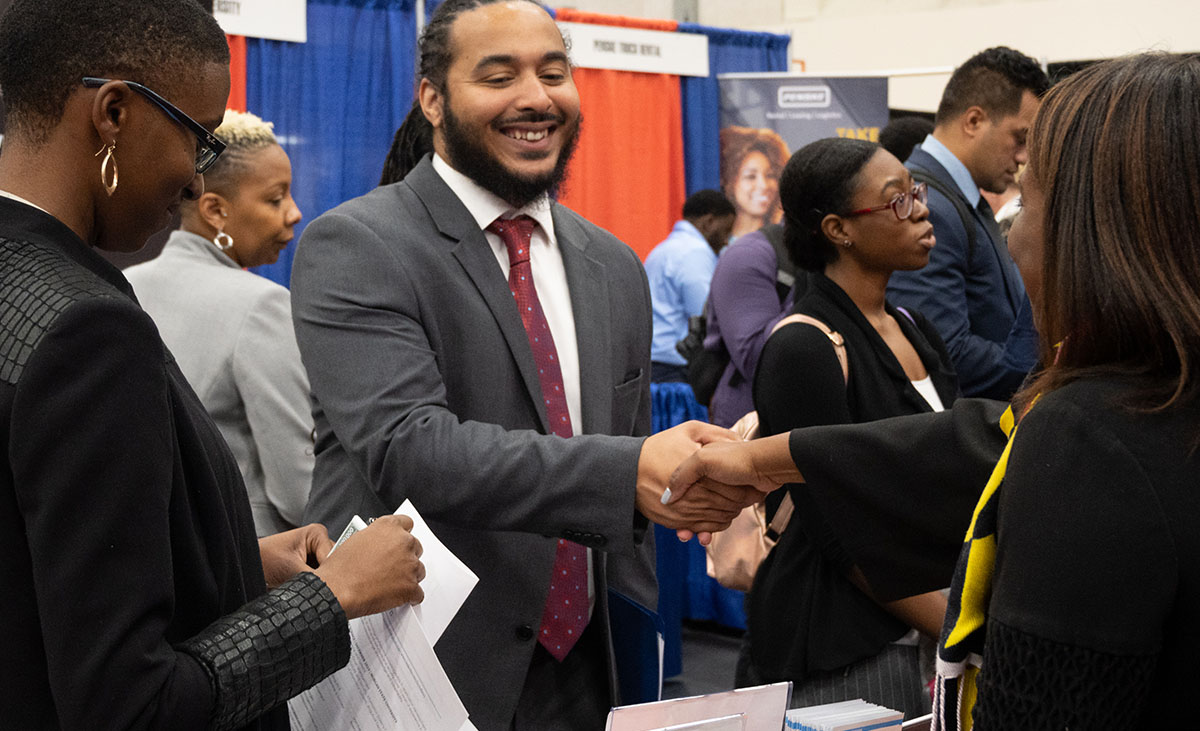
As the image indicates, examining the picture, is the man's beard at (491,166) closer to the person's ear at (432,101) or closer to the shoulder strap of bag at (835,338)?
the person's ear at (432,101)

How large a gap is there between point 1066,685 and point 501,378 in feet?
3.64

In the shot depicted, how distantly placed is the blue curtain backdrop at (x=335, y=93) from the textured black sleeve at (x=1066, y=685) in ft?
17.2

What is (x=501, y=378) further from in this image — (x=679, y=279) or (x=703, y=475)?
(x=679, y=279)

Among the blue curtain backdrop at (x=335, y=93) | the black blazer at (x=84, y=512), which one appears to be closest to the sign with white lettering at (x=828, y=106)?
the blue curtain backdrop at (x=335, y=93)

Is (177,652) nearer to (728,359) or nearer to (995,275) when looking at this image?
(995,275)

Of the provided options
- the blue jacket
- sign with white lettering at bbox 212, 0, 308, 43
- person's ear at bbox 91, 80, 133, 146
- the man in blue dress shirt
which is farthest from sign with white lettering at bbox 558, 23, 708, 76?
person's ear at bbox 91, 80, 133, 146

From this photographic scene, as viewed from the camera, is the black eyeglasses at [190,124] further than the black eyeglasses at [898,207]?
No

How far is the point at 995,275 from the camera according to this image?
3.49 meters

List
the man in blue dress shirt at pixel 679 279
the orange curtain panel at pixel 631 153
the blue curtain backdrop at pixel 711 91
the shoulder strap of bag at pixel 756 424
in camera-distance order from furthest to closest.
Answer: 1. the blue curtain backdrop at pixel 711 91
2. the orange curtain panel at pixel 631 153
3. the man in blue dress shirt at pixel 679 279
4. the shoulder strap of bag at pixel 756 424

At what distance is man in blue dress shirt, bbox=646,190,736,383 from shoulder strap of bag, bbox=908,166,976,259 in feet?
11.1

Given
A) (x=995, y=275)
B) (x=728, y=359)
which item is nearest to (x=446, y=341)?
(x=995, y=275)

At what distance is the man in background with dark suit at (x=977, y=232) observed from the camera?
10.5 ft

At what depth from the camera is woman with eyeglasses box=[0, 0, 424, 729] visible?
3.39 ft

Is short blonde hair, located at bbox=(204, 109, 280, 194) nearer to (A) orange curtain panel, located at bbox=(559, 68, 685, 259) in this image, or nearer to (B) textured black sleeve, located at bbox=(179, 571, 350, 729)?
(B) textured black sleeve, located at bbox=(179, 571, 350, 729)
